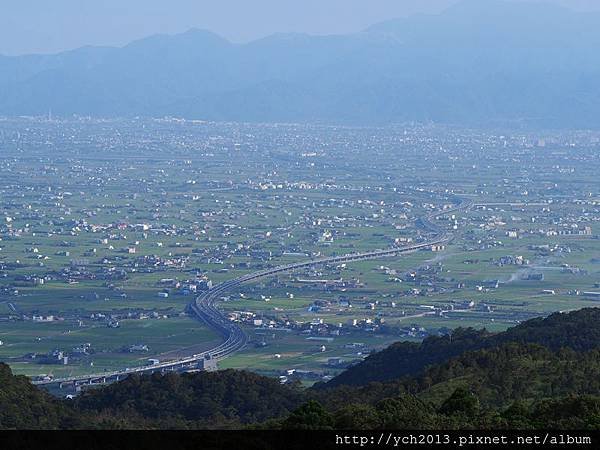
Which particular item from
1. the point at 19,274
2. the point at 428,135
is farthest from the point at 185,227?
the point at 428,135

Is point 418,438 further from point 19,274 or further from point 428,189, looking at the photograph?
point 428,189

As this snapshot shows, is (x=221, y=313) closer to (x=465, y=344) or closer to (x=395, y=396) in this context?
(x=465, y=344)

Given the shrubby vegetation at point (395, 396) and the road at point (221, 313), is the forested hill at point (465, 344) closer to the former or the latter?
the shrubby vegetation at point (395, 396)

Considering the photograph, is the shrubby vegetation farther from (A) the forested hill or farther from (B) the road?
(B) the road

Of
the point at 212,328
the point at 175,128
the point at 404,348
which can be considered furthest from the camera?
the point at 175,128

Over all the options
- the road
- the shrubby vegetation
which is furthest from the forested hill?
the road
